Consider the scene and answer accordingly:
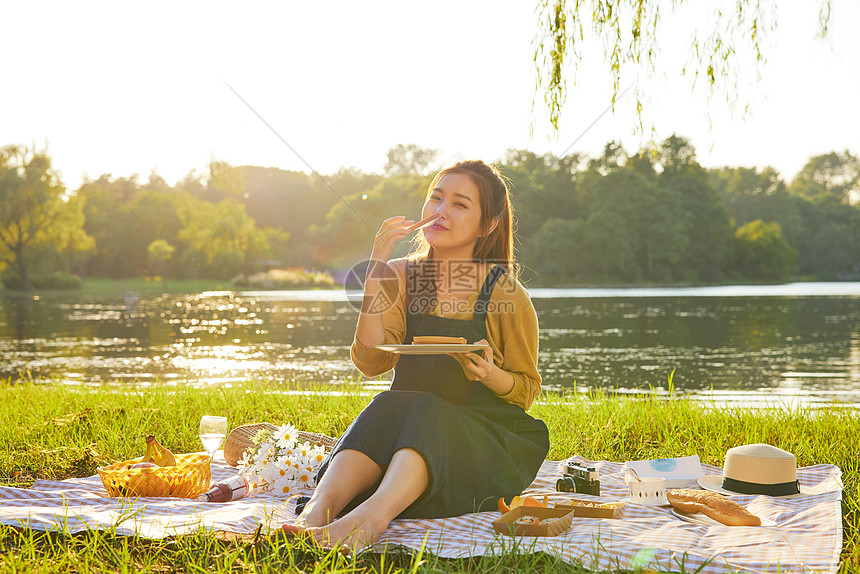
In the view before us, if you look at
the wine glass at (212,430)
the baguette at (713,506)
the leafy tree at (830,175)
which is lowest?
the baguette at (713,506)

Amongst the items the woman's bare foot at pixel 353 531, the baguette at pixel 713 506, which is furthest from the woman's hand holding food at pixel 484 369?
the baguette at pixel 713 506

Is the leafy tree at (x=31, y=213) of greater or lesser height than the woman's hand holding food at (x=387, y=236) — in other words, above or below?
above

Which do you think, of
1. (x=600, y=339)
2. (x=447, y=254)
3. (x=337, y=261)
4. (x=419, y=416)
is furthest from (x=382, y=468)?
(x=337, y=261)

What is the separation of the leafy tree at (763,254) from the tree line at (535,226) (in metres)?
0.11

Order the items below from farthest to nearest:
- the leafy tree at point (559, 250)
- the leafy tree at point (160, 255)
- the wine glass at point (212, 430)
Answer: the leafy tree at point (160, 255), the leafy tree at point (559, 250), the wine glass at point (212, 430)

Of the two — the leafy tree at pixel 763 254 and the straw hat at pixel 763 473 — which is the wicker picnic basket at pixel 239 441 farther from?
the leafy tree at pixel 763 254

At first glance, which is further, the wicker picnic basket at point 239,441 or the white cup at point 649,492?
the wicker picnic basket at point 239,441

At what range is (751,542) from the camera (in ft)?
8.85

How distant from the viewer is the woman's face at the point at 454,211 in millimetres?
3453

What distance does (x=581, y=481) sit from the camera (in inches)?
138

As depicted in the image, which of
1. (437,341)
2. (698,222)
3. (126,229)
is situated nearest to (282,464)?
(437,341)

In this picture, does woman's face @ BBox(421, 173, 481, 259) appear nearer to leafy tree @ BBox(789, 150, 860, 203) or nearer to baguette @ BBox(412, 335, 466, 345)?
baguette @ BBox(412, 335, 466, 345)

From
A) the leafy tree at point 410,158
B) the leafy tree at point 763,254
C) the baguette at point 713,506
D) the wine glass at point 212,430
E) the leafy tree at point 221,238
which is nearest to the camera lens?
the baguette at point 713,506

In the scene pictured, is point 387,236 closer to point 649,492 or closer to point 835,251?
point 649,492
